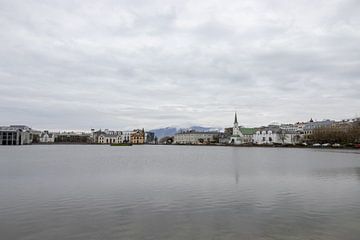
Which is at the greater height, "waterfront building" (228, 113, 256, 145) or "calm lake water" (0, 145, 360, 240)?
"waterfront building" (228, 113, 256, 145)

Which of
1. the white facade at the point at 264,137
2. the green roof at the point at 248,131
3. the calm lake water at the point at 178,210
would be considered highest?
the green roof at the point at 248,131

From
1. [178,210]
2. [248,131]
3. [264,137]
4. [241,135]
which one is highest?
[248,131]

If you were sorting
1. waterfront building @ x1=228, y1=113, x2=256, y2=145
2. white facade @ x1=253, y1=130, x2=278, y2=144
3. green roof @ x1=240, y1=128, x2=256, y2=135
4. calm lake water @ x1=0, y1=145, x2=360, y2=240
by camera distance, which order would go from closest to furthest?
calm lake water @ x1=0, y1=145, x2=360, y2=240
white facade @ x1=253, y1=130, x2=278, y2=144
waterfront building @ x1=228, y1=113, x2=256, y2=145
green roof @ x1=240, y1=128, x2=256, y2=135

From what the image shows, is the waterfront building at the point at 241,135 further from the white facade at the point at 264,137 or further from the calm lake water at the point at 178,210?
the calm lake water at the point at 178,210

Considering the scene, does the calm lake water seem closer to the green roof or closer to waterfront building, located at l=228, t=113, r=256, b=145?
waterfront building, located at l=228, t=113, r=256, b=145

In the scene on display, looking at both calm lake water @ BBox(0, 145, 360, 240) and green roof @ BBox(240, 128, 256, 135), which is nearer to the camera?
calm lake water @ BBox(0, 145, 360, 240)

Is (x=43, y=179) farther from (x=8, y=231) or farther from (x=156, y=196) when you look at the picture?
(x=8, y=231)

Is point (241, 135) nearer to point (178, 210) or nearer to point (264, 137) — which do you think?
point (264, 137)

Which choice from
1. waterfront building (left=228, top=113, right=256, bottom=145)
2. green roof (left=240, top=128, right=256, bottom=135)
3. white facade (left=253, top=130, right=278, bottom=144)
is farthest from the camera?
green roof (left=240, top=128, right=256, bottom=135)

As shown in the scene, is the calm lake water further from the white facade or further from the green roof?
the green roof

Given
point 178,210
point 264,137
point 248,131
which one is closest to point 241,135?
point 248,131

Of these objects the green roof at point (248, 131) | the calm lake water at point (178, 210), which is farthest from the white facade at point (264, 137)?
the calm lake water at point (178, 210)

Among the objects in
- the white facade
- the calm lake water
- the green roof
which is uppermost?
the green roof

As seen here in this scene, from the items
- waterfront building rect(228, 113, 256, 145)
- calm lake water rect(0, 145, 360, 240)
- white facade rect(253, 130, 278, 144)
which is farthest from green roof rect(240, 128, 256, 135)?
calm lake water rect(0, 145, 360, 240)
